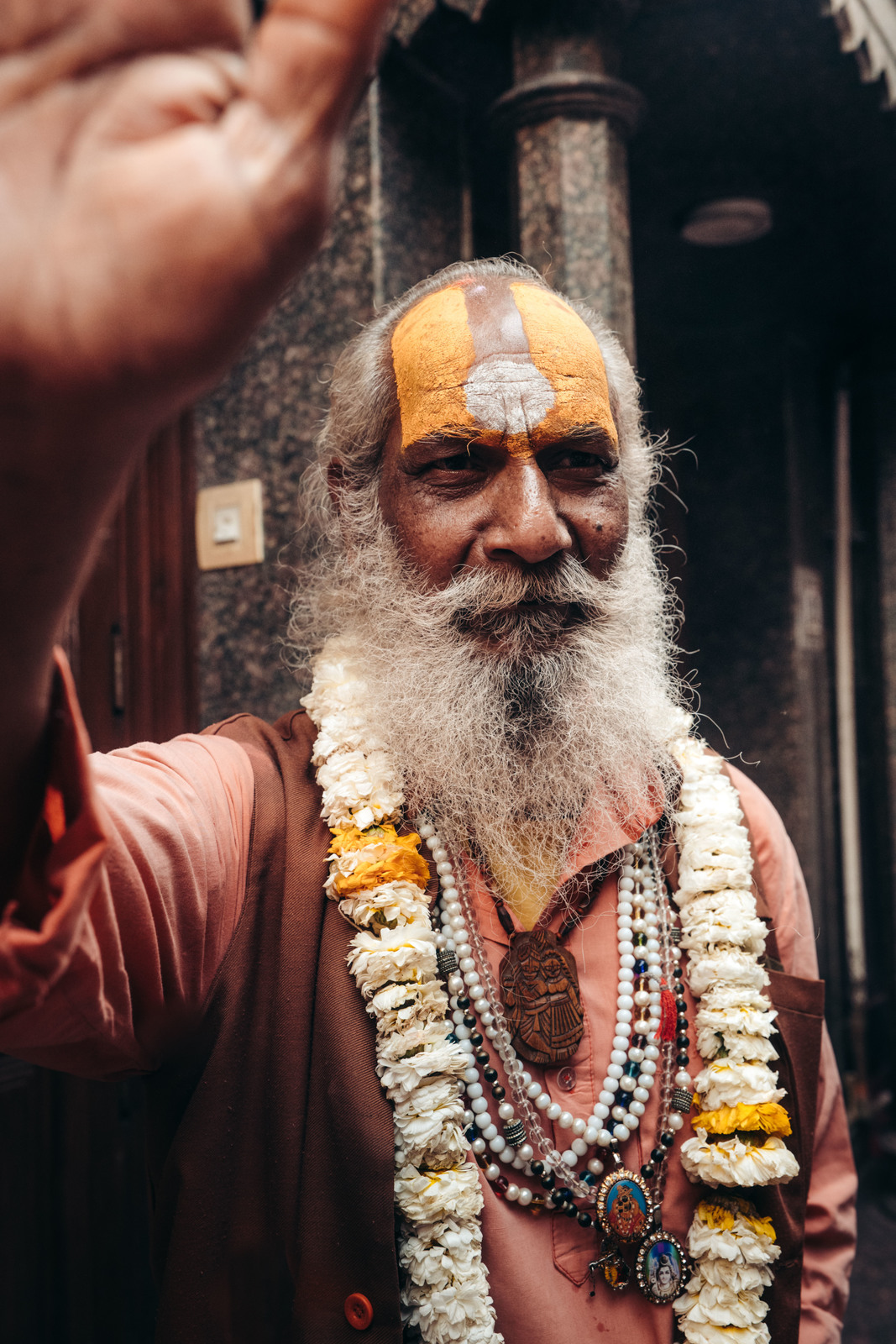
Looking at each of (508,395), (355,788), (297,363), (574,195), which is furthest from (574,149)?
(355,788)

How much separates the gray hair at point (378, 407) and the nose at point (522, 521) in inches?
11.2

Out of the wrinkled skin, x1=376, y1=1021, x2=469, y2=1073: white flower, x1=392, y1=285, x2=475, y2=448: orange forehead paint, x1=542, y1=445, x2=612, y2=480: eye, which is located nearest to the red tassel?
x1=376, y1=1021, x2=469, y2=1073: white flower

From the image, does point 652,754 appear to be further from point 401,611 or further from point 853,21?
point 853,21

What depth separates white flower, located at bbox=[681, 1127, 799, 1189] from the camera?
1.27 m

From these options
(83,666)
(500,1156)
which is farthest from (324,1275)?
(83,666)

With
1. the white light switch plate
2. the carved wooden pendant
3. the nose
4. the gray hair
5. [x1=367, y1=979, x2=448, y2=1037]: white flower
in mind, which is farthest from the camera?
the white light switch plate

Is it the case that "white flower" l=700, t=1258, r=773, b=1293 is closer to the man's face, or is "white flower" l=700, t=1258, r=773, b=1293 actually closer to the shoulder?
the shoulder

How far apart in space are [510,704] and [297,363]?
1.40 meters

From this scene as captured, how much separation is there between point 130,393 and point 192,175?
5.2 inches

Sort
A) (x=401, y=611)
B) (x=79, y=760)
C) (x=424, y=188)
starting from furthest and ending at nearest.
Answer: (x=424, y=188)
(x=401, y=611)
(x=79, y=760)

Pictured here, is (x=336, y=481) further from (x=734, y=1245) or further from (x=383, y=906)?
(x=734, y=1245)

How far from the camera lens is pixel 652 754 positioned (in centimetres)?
164

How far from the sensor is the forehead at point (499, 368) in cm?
150

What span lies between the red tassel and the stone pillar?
5.21ft
